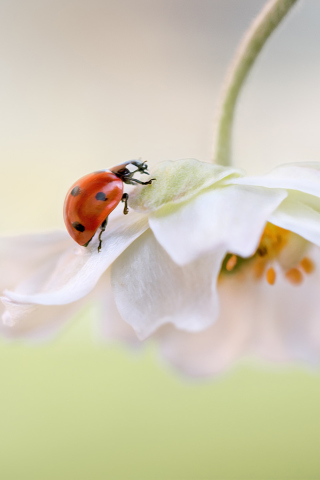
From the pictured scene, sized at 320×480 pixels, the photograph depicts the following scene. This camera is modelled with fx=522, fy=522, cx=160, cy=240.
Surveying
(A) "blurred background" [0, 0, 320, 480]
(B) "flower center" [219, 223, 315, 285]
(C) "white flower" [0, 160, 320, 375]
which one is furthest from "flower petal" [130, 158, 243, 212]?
(A) "blurred background" [0, 0, 320, 480]

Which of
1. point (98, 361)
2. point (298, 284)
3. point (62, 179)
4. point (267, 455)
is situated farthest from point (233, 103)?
point (62, 179)

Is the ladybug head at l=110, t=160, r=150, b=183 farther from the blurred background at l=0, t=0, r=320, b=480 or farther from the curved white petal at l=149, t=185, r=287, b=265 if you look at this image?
the blurred background at l=0, t=0, r=320, b=480

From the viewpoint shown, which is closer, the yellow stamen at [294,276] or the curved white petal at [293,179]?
the curved white petal at [293,179]

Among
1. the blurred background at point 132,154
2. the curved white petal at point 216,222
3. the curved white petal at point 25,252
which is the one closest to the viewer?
the curved white petal at point 216,222

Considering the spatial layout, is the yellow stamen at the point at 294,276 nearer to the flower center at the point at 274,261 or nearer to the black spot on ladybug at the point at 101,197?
the flower center at the point at 274,261

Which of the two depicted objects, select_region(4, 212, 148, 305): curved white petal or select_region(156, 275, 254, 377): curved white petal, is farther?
select_region(156, 275, 254, 377): curved white petal

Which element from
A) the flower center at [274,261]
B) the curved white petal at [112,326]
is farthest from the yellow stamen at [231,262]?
the curved white petal at [112,326]
